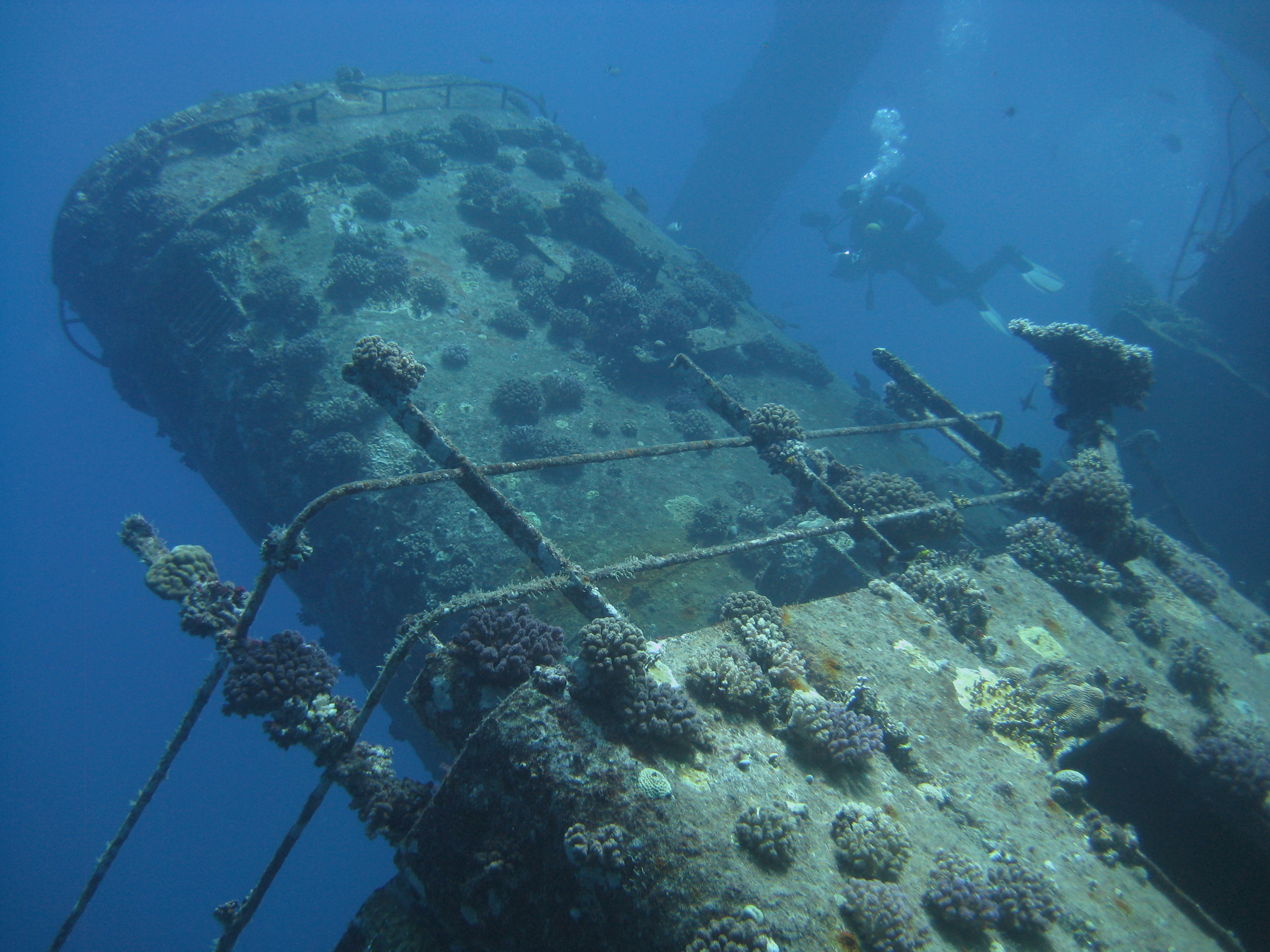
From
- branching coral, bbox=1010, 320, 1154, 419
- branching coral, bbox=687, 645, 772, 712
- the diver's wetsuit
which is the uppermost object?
the diver's wetsuit

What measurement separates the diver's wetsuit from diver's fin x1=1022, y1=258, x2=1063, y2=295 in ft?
8.66

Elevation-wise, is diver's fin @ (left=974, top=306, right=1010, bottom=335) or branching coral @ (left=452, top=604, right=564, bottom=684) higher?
diver's fin @ (left=974, top=306, right=1010, bottom=335)

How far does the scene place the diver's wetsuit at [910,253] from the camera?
25.9 m

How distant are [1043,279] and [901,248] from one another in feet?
22.5

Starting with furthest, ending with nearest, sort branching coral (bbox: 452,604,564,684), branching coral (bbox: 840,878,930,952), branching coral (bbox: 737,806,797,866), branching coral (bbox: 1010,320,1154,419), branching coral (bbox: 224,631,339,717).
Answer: branching coral (bbox: 1010,320,1154,419)
branching coral (bbox: 224,631,339,717)
branching coral (bbox: 452,604,564,684)
branching coral (bbox: 737,806,797,866)
branching coral (bbox: 840,878,930,952)

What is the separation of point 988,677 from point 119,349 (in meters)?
18.9

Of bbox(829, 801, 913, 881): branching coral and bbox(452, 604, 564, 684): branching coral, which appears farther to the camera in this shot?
bbox(452, 604, 564, 684): branching coral

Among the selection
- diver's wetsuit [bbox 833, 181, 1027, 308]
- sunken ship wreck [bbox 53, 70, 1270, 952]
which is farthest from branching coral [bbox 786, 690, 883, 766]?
diver's wetsuit [bbox 833, 181, 1027, 308]

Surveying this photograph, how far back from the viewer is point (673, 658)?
3.79 metres

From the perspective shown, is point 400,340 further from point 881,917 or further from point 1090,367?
point 1090,367

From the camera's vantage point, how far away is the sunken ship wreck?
109 inches

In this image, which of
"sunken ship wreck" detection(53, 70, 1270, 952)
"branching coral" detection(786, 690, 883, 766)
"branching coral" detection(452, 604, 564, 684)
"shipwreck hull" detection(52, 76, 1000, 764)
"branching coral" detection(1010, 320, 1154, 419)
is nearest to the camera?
"sunken ship wreck" detection(53, 70, 1270, 952)

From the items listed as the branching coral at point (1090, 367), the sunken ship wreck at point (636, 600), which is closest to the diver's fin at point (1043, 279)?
the sunken ship wreck at point (636, 600)

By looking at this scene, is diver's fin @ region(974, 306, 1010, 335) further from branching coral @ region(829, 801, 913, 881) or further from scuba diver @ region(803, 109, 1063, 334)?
branching coral @ region(829, 801, 913, 881)
